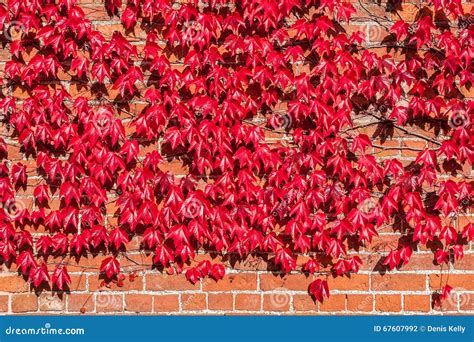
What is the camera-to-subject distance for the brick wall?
2713 millimetres

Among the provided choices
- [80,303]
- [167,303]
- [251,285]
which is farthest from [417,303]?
[80,303]

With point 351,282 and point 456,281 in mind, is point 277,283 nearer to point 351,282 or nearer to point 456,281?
point 351,282

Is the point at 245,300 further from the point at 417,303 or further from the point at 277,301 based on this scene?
the point at 417,303

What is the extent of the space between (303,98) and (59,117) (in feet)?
3.75

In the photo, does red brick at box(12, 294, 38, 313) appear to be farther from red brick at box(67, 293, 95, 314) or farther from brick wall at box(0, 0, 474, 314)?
red brick at box(67, 293, 95, 314)

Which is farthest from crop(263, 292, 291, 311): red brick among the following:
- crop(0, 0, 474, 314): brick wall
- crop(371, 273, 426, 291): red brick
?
crop(371, 273, 426, 291): red brick

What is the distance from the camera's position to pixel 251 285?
9.00 ft

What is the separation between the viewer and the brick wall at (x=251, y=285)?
8.90 ft

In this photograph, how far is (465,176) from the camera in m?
2.71

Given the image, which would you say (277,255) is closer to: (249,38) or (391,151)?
(391,151)

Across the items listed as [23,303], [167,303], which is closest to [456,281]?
[167,303]

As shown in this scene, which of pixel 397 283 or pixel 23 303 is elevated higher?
pixel 397 283

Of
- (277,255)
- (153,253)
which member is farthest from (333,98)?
(153,253)

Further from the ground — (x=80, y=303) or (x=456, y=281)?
(x=456, y=281)
